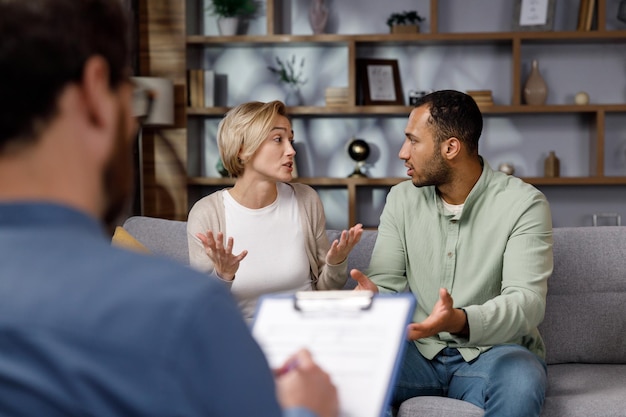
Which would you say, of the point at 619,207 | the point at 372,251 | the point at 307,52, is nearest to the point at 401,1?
the point at 307,52

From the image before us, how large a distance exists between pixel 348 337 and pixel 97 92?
50 centimetres

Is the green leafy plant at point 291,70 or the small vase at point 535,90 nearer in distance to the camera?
the small vase at point 535,90

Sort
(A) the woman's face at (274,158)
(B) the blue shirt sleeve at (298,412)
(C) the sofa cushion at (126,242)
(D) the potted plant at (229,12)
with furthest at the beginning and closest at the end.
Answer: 1. (D) the potted plant at (229,12)
2. (A) the woman's face at (274,158)
3. (C) the sofa cushion at (126,242)
4. (B) the blue shirt sleeve at (298,412)

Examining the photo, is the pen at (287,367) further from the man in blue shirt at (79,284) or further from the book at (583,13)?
the book at (583,13)

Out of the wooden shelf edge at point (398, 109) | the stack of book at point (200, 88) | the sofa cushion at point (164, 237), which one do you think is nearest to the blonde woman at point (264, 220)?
the sofa cushion at point (164, 237)

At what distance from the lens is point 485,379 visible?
2.28 m

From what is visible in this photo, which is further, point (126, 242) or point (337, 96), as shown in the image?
point (337, 96)

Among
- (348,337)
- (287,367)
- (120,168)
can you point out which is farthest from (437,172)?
(120,168)

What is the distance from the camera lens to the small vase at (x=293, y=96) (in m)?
5.33

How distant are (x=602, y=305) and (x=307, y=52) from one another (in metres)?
3.15

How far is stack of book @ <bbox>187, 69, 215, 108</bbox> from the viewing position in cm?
518

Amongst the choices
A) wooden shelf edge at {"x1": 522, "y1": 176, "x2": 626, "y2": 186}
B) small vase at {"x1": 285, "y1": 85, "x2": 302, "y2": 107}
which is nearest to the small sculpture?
small vase at {"x1": 285, "y1": 85, "x2": 302, "y2": 107}

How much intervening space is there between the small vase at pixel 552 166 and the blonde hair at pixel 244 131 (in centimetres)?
273

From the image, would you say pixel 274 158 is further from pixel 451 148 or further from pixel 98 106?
pixel 98 106
